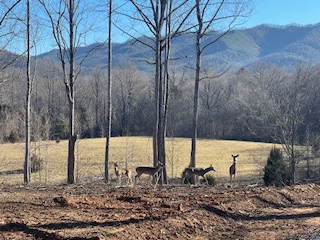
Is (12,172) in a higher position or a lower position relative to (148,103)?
lower

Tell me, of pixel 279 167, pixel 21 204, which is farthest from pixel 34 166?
pixel 21 204

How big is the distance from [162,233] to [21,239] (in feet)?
6.68

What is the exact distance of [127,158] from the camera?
23.1m

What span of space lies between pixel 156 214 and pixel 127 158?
54.7ft

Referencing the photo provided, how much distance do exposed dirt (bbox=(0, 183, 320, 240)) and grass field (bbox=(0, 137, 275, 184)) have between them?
43.2 feet

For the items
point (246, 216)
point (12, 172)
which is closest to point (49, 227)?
point (246, 216)

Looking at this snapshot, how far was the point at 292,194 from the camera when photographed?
9.30m

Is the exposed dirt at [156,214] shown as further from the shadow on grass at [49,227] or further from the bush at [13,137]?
the bush at [13,137]

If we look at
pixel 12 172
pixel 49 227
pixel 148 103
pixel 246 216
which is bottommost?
pixel 12 172

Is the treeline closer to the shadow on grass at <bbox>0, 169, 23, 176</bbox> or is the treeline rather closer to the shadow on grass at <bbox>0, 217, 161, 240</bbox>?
the shadow on grass at <bbox>0, 169, 23, 176</bbox>

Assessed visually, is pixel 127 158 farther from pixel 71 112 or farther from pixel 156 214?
pixel 156 214

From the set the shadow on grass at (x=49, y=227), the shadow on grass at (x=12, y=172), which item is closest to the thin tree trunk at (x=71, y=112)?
the shadow on grass at (x=49, y=227)

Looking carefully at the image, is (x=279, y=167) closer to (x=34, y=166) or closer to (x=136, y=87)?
(x=34, y=166)

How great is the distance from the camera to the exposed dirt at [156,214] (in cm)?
561
